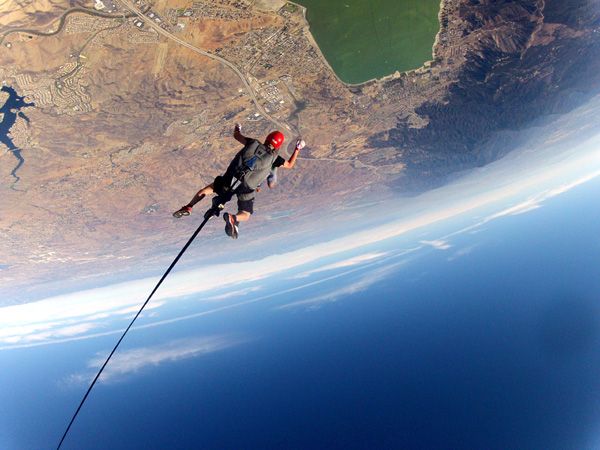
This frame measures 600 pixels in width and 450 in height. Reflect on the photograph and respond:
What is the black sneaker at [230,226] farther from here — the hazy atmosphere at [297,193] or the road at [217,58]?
the road at [217,58]

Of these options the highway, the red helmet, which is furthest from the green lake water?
the red helmet

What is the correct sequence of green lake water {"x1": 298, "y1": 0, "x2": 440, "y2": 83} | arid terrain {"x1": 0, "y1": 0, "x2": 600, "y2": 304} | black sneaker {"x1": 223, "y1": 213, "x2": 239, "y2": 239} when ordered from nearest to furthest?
black sneaker {"x1": 223, "y1": 213, "x2": 239, "y2": 239}
arid terrain {"x1": 0, "y1": 0, "x2": 600, "y2": 304}
green lake water {"x1": 298, "y1": 0, "x2": 440, "y2": 83}

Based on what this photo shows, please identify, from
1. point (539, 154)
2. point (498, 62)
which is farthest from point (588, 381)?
point (539, 154)

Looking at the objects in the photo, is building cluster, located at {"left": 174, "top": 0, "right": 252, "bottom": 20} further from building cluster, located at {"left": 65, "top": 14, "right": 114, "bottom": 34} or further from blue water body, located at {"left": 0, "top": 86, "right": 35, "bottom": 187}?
blue water body, located at {"left": 0, "top": 86, "right": 35, "bottom": 187}

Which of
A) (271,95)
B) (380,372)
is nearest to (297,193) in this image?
(271,95)

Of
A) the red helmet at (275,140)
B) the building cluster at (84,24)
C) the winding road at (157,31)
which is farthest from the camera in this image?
the building cluster at (84,24)

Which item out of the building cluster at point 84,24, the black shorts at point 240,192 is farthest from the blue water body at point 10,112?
the black shorts at point 240,192
